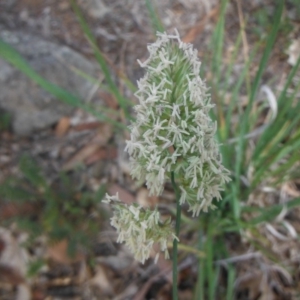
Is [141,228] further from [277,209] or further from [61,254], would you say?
[61,254]

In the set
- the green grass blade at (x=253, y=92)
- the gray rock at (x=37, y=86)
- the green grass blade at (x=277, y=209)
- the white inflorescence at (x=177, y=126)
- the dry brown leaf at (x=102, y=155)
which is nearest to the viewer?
the white inflorescence at (x=177, y=126)

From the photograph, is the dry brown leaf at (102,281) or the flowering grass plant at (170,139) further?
the dry brown leaf at (102,281)

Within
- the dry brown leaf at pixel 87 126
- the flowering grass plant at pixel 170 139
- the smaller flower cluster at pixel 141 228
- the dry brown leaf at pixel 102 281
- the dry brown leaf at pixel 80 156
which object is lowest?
the dry brown leaf at pixel 102 281

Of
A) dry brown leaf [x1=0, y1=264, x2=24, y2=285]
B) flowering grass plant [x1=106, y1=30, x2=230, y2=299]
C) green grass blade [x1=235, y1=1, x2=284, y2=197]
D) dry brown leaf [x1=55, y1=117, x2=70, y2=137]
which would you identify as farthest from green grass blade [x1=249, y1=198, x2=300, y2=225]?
dry brown leaf [x1=55, y1=117, x2=70, y2=137]

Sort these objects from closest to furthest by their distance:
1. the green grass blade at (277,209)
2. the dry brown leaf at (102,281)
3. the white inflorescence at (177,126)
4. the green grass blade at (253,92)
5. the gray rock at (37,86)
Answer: the white inflorescence at (177,126)
the green grass blade at (253,92)
the green grass blade at (277,209)
the dry brown leaf at (102,281)
the gray rock at (37,86)

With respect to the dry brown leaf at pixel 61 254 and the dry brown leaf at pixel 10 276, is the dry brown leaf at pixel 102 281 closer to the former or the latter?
the dry brown leaf at pixel 61 254

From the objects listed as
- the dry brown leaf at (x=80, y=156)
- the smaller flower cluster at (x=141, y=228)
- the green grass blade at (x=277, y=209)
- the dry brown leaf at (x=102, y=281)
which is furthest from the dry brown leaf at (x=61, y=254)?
the smaller flower cluster at (x=141, y=228)

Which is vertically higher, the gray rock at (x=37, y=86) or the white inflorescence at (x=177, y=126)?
the white inflorescence at (x=177, y=126)

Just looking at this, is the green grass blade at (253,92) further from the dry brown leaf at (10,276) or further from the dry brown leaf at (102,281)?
the dry brown leaf at (10,276)
